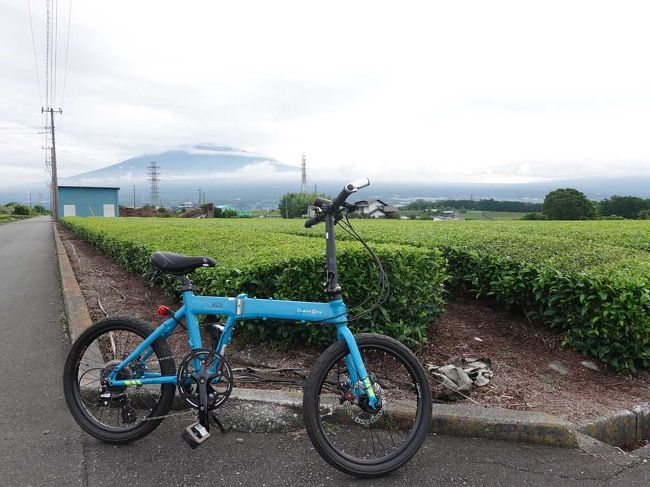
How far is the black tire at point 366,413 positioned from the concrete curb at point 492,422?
0.23 meters

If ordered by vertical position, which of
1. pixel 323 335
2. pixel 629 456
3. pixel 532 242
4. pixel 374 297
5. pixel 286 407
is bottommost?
pixel 629 456

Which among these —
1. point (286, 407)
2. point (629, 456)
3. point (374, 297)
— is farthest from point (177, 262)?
point (629, 456)

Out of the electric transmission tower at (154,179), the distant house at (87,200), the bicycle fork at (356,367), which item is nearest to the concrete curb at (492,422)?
the bicycle fork at (356,367)

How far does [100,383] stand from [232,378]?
3.05ft

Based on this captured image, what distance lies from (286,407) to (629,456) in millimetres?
2140

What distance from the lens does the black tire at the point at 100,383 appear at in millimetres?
2986

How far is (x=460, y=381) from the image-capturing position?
3.56 m

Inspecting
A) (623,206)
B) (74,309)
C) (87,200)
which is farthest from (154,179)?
(74,309)

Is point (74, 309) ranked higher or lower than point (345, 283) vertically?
lower

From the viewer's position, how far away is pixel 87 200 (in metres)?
70.7

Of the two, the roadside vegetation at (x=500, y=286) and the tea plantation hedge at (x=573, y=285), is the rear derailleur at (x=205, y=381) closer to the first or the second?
the roadside vegetation at (x=500, y=286)

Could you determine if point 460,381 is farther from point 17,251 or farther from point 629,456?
point 17,251

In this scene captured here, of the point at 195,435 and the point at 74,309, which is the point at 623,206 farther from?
the point at 195,435

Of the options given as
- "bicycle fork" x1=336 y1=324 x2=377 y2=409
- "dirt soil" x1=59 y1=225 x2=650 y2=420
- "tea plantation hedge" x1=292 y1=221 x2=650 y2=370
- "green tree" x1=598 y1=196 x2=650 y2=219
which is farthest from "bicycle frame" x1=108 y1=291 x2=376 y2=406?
"green tree" x1=598 y1=196 x2=650 y2=219
